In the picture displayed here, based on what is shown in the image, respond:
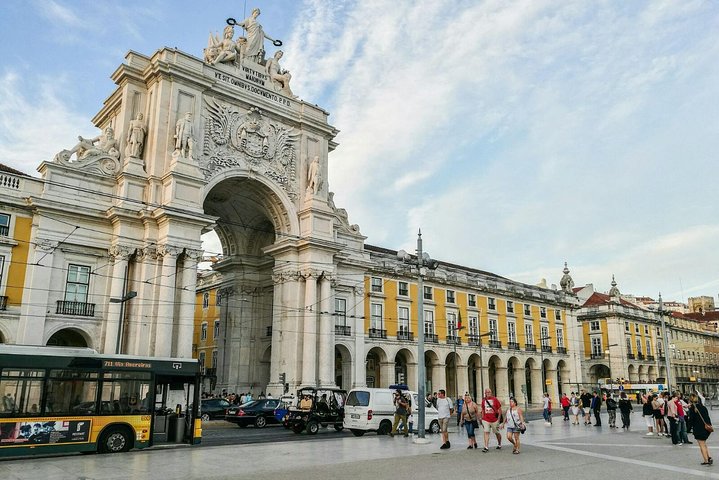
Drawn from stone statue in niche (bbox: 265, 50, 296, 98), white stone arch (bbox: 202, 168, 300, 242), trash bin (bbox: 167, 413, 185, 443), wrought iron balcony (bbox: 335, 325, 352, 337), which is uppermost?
stone statue in niche (bbox: 265, 50, 296, 98)

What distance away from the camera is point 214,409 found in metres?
32.3

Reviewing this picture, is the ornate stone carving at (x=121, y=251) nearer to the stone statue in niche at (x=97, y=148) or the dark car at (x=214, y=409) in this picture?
the stone statue in niche at (x=97, y=148)

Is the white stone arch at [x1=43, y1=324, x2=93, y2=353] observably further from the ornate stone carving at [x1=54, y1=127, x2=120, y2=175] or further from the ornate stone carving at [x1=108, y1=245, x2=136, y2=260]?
the ornate stone carving at [x1=54, y1=127, x2=120, y2=175]

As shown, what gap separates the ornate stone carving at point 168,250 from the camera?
2997 centimetres

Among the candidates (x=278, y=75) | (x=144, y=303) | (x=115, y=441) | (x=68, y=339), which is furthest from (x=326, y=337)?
(x=115, y=441)

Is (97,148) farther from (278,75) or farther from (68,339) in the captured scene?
(278,75)

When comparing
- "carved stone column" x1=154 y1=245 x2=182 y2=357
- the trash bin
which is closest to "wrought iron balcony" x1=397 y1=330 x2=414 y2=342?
"carved stone column" x1=154 y1=245 x2=182 y2=357

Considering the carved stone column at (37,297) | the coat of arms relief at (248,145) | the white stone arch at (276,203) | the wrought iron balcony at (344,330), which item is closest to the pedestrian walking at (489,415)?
the carved stone column at (37,297)

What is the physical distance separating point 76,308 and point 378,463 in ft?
70.3

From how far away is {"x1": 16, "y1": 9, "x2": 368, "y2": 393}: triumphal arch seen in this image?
3005 cm

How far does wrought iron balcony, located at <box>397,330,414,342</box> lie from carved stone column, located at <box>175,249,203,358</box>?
21685mm

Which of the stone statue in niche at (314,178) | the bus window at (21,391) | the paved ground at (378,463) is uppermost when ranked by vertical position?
the stone statue in niche at (314,178)

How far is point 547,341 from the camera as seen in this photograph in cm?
6291

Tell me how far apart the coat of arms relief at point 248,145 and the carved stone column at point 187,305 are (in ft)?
17.1
